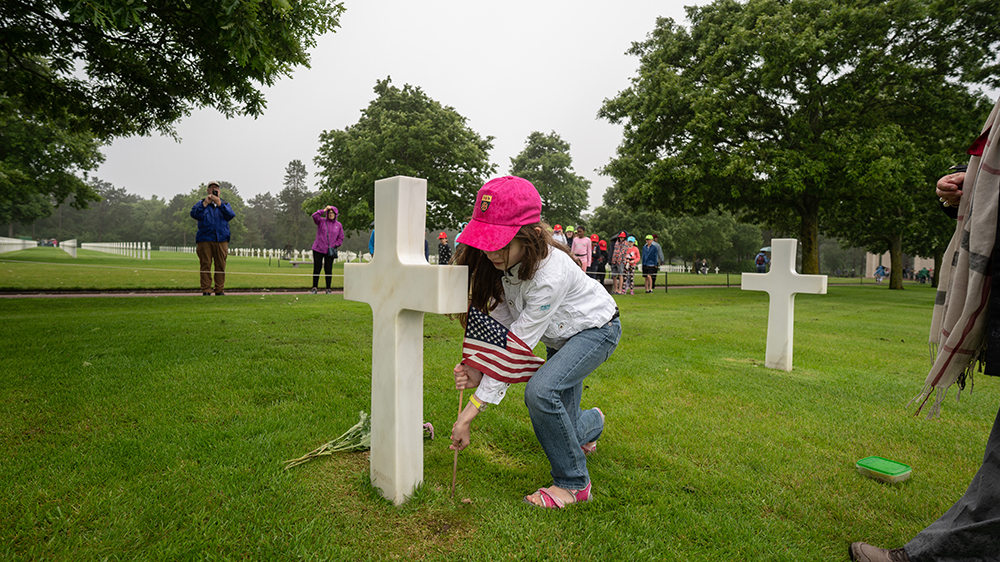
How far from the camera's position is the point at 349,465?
2.73 meters

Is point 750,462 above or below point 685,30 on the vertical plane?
below

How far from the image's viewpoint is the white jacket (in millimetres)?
2340

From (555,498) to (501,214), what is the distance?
143cm

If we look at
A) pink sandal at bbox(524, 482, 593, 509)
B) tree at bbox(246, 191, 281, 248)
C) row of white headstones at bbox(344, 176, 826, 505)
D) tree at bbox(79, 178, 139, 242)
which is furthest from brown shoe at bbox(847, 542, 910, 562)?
tree at bbox(79, 178, 139, 242)

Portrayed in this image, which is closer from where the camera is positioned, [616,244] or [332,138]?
[616,244]

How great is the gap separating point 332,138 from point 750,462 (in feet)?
105

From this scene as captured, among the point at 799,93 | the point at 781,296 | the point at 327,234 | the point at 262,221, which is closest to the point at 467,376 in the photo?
the point at 781,296

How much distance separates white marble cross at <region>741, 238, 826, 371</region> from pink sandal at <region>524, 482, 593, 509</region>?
4.03 metres

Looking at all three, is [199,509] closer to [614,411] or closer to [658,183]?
[614,411]

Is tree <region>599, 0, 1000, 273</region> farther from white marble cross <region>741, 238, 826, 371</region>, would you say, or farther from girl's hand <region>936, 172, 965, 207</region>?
girl's hand <region>936, 172, 965, 207</region>

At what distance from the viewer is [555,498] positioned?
95.7 inches

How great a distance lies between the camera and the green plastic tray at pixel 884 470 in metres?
2.72

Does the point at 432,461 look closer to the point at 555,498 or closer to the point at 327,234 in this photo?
the point at 555,498

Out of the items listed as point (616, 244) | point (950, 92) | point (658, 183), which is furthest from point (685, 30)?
point (616, 244)
